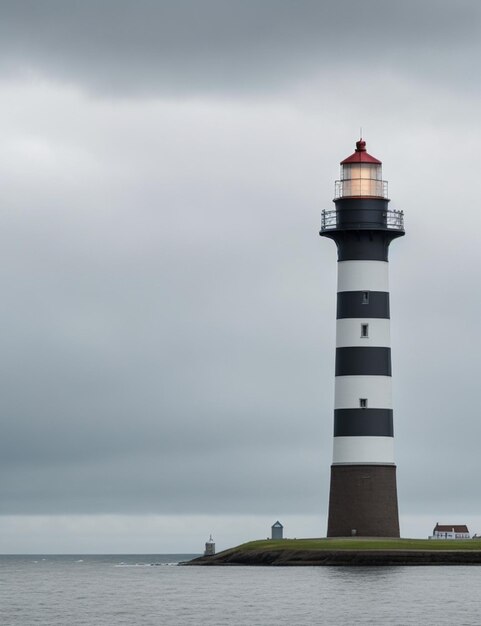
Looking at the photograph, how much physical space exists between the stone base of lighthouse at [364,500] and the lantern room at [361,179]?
40.0 feet

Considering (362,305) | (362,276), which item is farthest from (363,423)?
(362,276)

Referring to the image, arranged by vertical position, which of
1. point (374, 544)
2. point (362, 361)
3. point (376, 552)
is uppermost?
point (362, 361)

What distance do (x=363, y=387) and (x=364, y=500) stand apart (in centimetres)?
480

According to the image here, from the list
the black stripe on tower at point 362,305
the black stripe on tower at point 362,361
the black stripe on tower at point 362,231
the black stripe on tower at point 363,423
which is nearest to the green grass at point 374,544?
the black stripe on tower at point 363,423

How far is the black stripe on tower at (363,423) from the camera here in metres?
76.9

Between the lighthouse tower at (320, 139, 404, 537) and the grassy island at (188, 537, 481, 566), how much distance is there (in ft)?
4.25

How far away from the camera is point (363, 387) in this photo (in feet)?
253

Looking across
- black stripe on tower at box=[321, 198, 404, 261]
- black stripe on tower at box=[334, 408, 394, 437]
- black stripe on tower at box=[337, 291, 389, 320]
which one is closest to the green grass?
black stripe on tower at box=[334, 408, 394, 437]

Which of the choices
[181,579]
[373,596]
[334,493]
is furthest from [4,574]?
[373,596]

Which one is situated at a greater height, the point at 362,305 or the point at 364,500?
the point at 362,305

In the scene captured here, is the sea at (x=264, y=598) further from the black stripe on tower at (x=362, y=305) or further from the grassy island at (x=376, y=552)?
the black stripe on tower at (x=362, y=305)

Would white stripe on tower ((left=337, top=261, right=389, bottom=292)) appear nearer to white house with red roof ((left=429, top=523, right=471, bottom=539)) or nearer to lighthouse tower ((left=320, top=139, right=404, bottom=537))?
lighthouse tower ((left=320, top=139, right=404, bottom=537))

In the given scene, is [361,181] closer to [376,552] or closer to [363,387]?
[363,387]

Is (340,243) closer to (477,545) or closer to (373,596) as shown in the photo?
(477,545)
